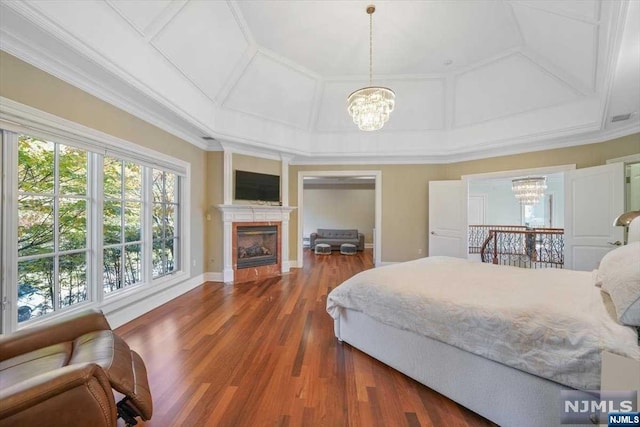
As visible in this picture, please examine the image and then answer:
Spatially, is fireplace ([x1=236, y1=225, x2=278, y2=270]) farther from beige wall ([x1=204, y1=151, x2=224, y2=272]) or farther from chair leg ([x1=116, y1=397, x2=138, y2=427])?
chair leg ([x1=116, y1=397, x2=138, y2=427])

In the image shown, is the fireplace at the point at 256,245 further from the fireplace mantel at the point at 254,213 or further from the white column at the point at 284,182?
the white column at the point at 284,182

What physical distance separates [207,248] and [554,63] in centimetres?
621

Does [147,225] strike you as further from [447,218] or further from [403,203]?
[447,218]

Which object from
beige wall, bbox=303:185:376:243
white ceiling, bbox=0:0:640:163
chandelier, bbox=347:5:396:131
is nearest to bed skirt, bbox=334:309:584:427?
chandelier, bbox=347:5:396:131

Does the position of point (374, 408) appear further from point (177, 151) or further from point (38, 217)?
point (177, 151)

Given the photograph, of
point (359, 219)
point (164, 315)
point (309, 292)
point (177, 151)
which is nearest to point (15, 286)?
point (164, 315)

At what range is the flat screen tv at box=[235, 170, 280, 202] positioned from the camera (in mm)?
4793

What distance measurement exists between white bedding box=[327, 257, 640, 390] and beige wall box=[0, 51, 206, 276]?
116 inches

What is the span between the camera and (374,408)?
1.59 metres

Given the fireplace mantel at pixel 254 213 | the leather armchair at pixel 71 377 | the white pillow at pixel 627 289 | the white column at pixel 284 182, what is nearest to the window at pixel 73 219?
the leather armchair at pixel 71 377

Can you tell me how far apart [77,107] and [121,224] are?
1.31 meters

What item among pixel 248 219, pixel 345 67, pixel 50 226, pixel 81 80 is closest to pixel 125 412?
pixel 50 226

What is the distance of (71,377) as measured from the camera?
979 mm

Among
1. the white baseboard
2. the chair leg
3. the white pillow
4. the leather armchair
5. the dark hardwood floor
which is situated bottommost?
the dark hardwood floor
